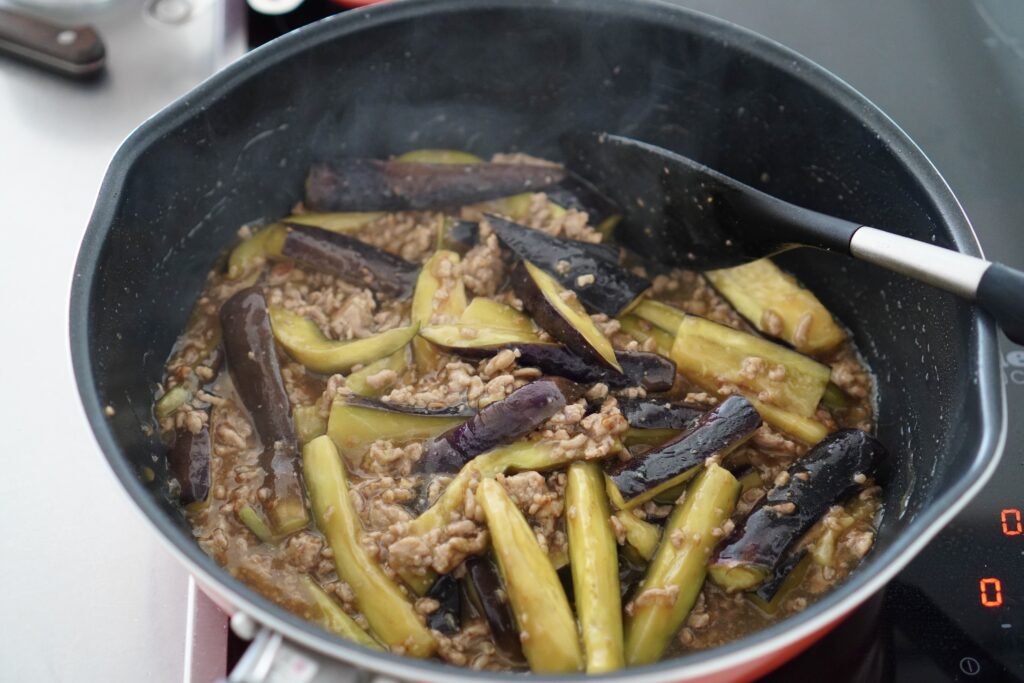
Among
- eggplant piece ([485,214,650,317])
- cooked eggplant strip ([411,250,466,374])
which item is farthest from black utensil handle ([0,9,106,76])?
eggplant piece ([485,214,650,317])

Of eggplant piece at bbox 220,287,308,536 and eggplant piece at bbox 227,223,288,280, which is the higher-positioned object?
eggplant piece at bbox 227,223,288,280

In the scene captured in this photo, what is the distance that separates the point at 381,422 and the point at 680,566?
0.71m

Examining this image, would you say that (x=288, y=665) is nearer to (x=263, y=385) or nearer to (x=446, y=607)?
(x=446, y=607)

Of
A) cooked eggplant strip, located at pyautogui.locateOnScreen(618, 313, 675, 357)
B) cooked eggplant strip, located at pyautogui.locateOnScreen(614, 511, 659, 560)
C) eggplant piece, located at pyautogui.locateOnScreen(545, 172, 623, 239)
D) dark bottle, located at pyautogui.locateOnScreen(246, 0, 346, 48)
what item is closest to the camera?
cooked eggplant strip, located at pyautogui.locateOnScreen(614, 511, 659, 560)

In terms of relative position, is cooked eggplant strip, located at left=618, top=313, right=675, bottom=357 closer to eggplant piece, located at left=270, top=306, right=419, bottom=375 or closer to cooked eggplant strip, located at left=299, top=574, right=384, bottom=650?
eggplant piece, located at left=270, top=306, right=419, bottom=375

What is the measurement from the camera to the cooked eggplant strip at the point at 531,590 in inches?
68.2

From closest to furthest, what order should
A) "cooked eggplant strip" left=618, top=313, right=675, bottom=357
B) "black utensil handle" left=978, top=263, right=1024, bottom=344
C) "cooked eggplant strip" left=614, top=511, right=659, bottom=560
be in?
"black utensil handle" left=978, top=263, right=1024, bottom=344 → "cooked eggplant strip" left=614, top=511, right=659, bottom=560 → "cooked eggplant strip" left=618, top=313, right=675, bottom=357

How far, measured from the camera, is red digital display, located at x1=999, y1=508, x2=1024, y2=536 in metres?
2.04

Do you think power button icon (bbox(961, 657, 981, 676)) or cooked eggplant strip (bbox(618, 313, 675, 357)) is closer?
power button icon (bbox(961, 657, 981, 676))

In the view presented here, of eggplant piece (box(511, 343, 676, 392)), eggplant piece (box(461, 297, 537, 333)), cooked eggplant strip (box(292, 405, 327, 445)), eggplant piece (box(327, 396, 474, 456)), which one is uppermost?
eggplant piece (box(461, 297, 537, 333))

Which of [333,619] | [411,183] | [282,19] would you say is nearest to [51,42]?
[282,19]

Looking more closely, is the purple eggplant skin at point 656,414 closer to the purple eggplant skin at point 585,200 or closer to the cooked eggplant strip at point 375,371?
the cooked eggplant strip at point 375,371

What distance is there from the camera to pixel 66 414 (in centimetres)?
A: 235

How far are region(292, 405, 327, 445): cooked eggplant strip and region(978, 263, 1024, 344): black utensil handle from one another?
139 centimetres
